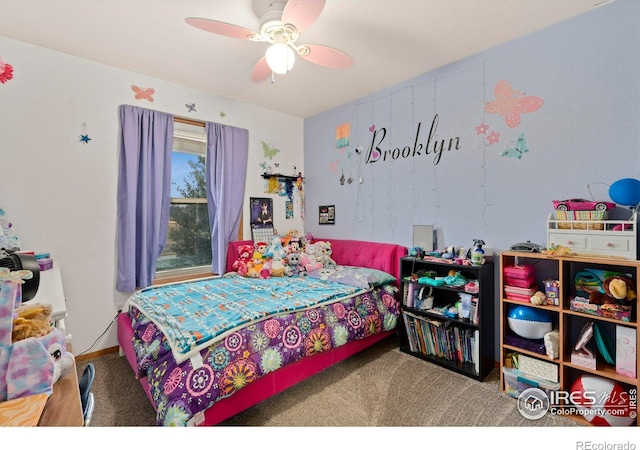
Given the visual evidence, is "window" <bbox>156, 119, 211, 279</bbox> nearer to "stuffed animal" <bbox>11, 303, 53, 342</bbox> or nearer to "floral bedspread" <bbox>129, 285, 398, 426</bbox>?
"floral bedspread" <bbox>129, 285, 398, 426</bbox>

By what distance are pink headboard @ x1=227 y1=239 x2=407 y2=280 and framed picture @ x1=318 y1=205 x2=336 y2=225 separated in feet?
0.84

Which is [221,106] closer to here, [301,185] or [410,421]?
[301,185]

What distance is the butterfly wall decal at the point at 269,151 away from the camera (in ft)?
12.2

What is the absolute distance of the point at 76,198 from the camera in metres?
2.52

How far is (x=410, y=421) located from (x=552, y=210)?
1.73 meters

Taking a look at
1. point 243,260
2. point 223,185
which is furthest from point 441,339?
point 223,185

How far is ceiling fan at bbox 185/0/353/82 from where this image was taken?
1538mm

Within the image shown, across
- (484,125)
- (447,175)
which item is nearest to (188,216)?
(447,175)

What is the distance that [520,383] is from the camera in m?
1.96

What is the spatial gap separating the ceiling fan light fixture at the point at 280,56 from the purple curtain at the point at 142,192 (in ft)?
5.33

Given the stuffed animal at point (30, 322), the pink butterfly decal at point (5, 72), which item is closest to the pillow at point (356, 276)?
the stuffed animal at point (30, 322)

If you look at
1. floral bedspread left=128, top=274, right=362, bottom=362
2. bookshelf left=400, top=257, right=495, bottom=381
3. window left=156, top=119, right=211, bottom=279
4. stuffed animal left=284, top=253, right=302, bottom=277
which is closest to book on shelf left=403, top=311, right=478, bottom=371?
bookshelf left=400, top=257, right=495, bottom=381

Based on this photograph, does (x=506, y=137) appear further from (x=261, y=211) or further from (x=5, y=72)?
(x=5, y=72)

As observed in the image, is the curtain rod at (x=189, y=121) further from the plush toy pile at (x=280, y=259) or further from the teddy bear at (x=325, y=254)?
the teddy bear at (x=325, y=254)
